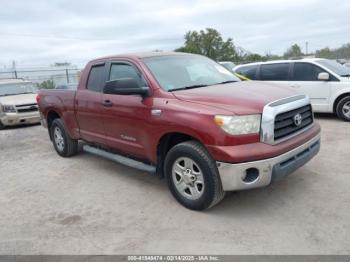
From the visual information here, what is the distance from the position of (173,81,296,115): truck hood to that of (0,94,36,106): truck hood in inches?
319

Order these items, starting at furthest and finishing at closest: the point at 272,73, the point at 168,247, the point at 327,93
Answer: the point at 272,73
the point at 327,93
the point at 168,247

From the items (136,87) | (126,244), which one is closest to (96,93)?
(136,87)

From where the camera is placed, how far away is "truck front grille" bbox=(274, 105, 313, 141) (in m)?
3.88

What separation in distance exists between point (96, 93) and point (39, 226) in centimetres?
220

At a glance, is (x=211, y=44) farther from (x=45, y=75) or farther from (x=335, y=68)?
(x=335, y=68)

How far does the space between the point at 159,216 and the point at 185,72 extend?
198 cm

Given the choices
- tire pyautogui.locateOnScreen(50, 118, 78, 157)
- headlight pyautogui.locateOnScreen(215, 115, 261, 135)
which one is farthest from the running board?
headlight pyautogui.locateOnScreen(215, 115, 261, 135)

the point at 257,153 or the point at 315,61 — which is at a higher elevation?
the point at 315,61

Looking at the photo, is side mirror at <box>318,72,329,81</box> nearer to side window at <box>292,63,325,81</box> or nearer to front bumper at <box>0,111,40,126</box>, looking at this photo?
side window at <box>292,63,325,81</box>

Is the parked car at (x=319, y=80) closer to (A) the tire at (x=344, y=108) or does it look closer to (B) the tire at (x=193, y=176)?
(A) the tire at (x=344, y=108)

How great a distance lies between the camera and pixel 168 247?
3432 millimetres

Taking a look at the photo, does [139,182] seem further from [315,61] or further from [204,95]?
[315,61]

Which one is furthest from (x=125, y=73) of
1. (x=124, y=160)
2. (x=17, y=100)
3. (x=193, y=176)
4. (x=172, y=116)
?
(x=17, y=100)

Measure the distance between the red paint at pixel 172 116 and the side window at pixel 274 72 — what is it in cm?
536
